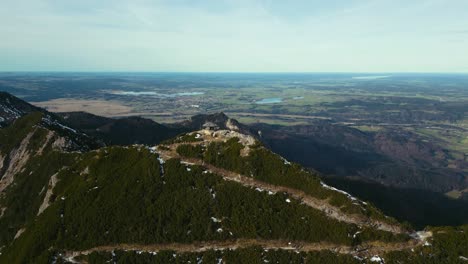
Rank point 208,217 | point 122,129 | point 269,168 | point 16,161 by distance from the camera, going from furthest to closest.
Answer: point 122,129
point 16,161
point 269,168
point 208,217

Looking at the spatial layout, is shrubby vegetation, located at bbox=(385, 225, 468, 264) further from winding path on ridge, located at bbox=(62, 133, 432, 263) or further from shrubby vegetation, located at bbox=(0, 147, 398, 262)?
shrubby vegetation, located at bbox=(0, 147, 398, 262)

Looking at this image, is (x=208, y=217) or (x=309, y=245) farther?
(x=208, y=217)

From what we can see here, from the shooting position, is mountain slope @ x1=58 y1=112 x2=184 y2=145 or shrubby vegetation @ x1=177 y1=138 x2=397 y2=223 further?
mountain slope @ x1=58 y1=112 x2=184 y2=145

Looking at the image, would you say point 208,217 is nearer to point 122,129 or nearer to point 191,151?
point 191,151

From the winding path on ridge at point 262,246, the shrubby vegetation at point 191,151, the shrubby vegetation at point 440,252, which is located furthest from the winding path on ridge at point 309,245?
the shrubby vegetation at point 191,151

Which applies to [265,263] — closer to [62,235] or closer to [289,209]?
[289,209]

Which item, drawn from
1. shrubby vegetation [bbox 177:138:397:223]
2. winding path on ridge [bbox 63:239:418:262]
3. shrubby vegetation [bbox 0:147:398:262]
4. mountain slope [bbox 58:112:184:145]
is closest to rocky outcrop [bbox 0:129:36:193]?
shrubby vegetation [bbox 0:147:398:262]

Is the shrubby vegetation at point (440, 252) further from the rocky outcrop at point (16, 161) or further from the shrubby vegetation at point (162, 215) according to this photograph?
the rocky outcrop at point (16, 161)

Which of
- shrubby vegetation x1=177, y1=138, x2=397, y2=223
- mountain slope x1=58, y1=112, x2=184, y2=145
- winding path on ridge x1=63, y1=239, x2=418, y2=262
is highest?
shrubby vegetation x1=177, y1=138, x2=397, y2=223

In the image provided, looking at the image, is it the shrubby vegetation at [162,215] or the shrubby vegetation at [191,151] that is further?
the shrubby vegetation at [191,151]

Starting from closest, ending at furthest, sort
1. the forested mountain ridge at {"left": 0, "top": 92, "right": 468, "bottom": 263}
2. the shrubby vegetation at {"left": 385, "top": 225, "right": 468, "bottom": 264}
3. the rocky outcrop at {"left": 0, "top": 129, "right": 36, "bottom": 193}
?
the shrubby vegetation at {"left": 385, "top": 225, "right": 468, "bottom": 264} → the forested mountain ridge at {"left": 0, "top": 92, "right": 468, "bottom": 263} → the rocky outcrop at {"left": 0, "top": 129, "right": 36, "bottom": 193}

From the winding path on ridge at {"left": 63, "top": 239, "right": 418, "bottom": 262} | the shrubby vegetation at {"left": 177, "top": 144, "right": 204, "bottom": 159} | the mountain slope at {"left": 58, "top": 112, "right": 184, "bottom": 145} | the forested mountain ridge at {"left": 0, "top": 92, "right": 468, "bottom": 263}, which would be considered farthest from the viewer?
the mountain slope at {"left": 58, "top": 112, "right": 184, "bottom": 145}

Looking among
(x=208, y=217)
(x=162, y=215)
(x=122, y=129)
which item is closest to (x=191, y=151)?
(x=162, y=215)

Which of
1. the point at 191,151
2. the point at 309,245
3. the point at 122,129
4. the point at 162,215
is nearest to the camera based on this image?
the point at 309,245
